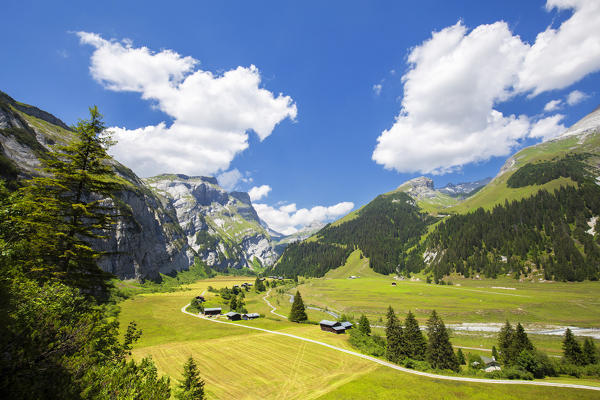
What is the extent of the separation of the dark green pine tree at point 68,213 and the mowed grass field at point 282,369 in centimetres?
1963

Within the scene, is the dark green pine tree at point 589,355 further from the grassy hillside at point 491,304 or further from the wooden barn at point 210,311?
the wooden barn at point 210,311

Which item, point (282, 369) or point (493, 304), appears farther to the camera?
point (493, 304)

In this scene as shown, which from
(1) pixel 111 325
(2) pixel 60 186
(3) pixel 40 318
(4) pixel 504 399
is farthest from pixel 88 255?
(4) pixel 504 399

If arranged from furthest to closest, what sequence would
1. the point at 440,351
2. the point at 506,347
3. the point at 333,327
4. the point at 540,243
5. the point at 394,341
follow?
1. the point at 540,243
2. the point at 333,327
3. the point at 506,347
4. the point at 394,341
5. the point at 440,351

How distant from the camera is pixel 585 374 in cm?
3934

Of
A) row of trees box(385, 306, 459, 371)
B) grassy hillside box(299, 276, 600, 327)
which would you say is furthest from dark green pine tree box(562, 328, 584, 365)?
grassy hillside box(299, 276, 600, 327)

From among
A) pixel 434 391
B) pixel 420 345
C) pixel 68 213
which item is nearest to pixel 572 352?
pixel 420 345

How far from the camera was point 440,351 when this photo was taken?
46.5m

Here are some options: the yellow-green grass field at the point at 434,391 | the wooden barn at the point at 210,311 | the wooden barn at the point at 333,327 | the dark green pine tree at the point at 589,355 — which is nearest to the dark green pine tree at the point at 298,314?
the wooden barn at the point at 333,327

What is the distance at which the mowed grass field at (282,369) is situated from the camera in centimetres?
3155

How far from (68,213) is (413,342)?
59067 millimetres

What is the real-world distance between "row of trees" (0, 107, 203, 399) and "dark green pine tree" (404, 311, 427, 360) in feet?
164

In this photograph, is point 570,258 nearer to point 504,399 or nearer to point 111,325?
point 504,399

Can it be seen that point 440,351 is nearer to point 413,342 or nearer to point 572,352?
point 413,342
